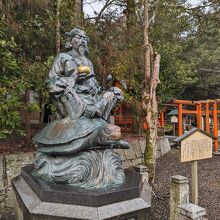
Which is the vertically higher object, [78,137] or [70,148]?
[78,137]

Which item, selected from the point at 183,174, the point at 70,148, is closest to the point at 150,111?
the point at 183,174

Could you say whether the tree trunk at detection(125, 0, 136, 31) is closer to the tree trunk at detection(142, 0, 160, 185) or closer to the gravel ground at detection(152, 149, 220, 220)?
the tree trunk at detection(142, 0, 160, 185)

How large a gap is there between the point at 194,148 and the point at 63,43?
4.13 meters

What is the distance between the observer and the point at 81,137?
2.76m

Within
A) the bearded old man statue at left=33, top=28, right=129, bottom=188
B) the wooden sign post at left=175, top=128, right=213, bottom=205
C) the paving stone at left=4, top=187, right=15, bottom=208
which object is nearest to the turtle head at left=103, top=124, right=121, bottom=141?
the bearded old man statue at left=33, top=28, right=129, bottom=188

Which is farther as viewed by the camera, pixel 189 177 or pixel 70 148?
pixel 189 177

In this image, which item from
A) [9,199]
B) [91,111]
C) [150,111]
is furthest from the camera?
[150,111]

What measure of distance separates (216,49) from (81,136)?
1474 centimetres

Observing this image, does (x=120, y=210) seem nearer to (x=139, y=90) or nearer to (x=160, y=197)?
(x=160, y=197)

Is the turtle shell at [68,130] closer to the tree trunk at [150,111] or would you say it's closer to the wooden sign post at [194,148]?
the wooden sign post at [194,148]

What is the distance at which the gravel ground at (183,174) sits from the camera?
4.50 metres

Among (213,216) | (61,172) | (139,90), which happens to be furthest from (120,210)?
(139,90)

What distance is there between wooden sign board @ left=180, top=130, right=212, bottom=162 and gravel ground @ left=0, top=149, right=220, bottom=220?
3.53 ft

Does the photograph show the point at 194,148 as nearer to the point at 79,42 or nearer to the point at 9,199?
the point at 79,42
